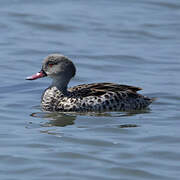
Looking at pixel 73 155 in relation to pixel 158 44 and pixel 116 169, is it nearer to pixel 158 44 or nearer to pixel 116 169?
pixel 116 169

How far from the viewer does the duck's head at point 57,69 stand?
1412 cm

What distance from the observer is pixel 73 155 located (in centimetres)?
1083

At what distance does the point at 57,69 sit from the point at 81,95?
765 mm

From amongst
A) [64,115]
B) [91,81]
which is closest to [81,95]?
[64,115]

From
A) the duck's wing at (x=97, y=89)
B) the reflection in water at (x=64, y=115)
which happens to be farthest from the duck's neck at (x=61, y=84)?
the reflection in water at (x=64, y=115)

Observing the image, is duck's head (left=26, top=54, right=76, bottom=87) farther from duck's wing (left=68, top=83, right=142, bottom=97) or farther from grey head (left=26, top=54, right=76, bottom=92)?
duck's wing (left=68, top=83, right=142, bottom=97)

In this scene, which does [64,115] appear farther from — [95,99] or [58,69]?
[58,69]

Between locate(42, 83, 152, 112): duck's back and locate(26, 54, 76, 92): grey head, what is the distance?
17 cm

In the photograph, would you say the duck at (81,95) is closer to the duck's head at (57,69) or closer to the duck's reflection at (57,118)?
the duck's head at (57,69)

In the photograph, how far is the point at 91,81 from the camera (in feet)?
54.4

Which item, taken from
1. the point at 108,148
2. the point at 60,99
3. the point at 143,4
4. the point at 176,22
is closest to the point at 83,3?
the point at 143,4

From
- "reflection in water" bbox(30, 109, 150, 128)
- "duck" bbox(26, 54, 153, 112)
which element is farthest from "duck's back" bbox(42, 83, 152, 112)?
"reflection in water" bbox(30, 109, 150, 128)

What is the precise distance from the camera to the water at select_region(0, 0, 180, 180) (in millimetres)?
10453

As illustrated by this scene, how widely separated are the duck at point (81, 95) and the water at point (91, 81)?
0.24 meters
